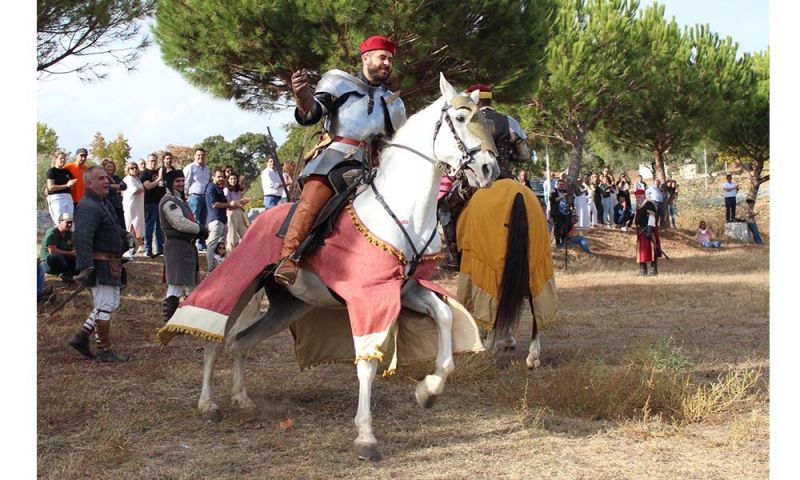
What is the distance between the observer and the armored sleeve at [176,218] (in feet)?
29.1

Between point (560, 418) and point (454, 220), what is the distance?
9.22ft

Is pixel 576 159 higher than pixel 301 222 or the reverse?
higher

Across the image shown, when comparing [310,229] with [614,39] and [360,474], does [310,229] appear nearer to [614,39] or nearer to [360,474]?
[360,474]

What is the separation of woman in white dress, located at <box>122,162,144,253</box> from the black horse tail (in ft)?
26.6

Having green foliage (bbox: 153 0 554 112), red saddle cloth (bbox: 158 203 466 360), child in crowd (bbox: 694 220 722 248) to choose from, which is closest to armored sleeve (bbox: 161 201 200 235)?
red saddle cloth (bbox: 158 203 466 360)

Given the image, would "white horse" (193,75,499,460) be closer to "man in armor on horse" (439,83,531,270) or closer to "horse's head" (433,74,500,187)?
"horse's head" (433,74,500,187)

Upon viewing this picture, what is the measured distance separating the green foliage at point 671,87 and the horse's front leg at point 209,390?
74.0 ft

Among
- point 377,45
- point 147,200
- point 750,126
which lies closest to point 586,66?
point 750,126

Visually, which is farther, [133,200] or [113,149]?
[113,149]

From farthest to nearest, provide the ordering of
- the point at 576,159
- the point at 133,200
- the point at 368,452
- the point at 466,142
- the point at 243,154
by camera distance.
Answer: the point at 243,154 → the point at 576,159 → the point at 133,200 → the point at 466,142 → the point at 368,452

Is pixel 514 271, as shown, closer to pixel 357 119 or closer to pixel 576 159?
pixel 357 119

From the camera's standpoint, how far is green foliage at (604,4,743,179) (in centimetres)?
2725

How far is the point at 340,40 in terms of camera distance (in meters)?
13.8

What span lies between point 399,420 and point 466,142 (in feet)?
6.61
